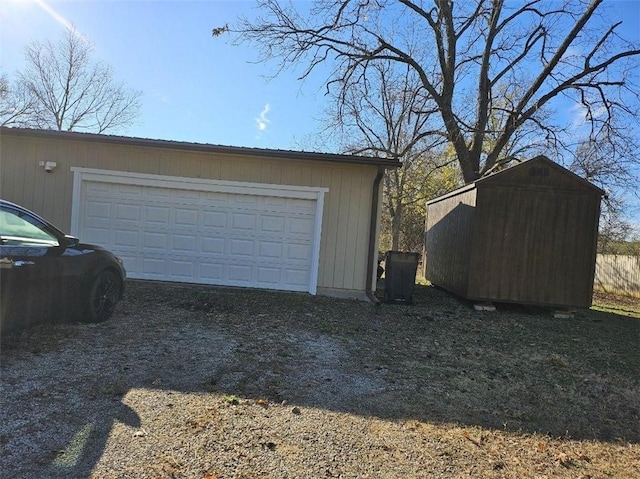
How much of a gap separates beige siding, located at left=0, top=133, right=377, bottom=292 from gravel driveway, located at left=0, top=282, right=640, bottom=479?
2.46 m

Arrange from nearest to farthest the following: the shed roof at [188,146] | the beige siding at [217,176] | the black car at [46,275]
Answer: the black car at [46,275]
the shed roof at [188,146]
the beige siding at [217,176]

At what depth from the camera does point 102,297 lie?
19.0 feet

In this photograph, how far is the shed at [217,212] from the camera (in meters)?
9.20

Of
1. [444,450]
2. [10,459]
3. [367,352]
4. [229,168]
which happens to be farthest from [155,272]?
[444,450]

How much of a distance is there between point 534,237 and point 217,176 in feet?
21.2

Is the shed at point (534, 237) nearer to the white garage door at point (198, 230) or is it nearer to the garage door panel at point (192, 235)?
the white garage door at point (198, 230)

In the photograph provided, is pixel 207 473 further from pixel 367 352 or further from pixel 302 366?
pixel 367 352

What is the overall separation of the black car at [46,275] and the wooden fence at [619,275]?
16.4 meters

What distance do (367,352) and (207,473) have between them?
3156 mm

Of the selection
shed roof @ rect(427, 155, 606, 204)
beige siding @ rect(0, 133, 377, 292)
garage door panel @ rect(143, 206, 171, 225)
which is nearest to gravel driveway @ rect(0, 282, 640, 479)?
beige siding @ rect(0, 133, 377, 292)

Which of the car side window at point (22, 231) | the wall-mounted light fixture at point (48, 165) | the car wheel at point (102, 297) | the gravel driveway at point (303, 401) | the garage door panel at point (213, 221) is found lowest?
the gravel driveway at point (303, 401)

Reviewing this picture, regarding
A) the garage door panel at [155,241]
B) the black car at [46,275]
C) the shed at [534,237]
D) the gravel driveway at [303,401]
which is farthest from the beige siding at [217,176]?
the black car at [46,275]

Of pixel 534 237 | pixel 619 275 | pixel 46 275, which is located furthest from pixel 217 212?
pixel 619 275

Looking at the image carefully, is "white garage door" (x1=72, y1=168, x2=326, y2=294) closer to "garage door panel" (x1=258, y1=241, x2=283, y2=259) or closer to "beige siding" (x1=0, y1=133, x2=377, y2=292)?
"garage door panel" (x1=258, y1=241, x2=283, y2=259)
